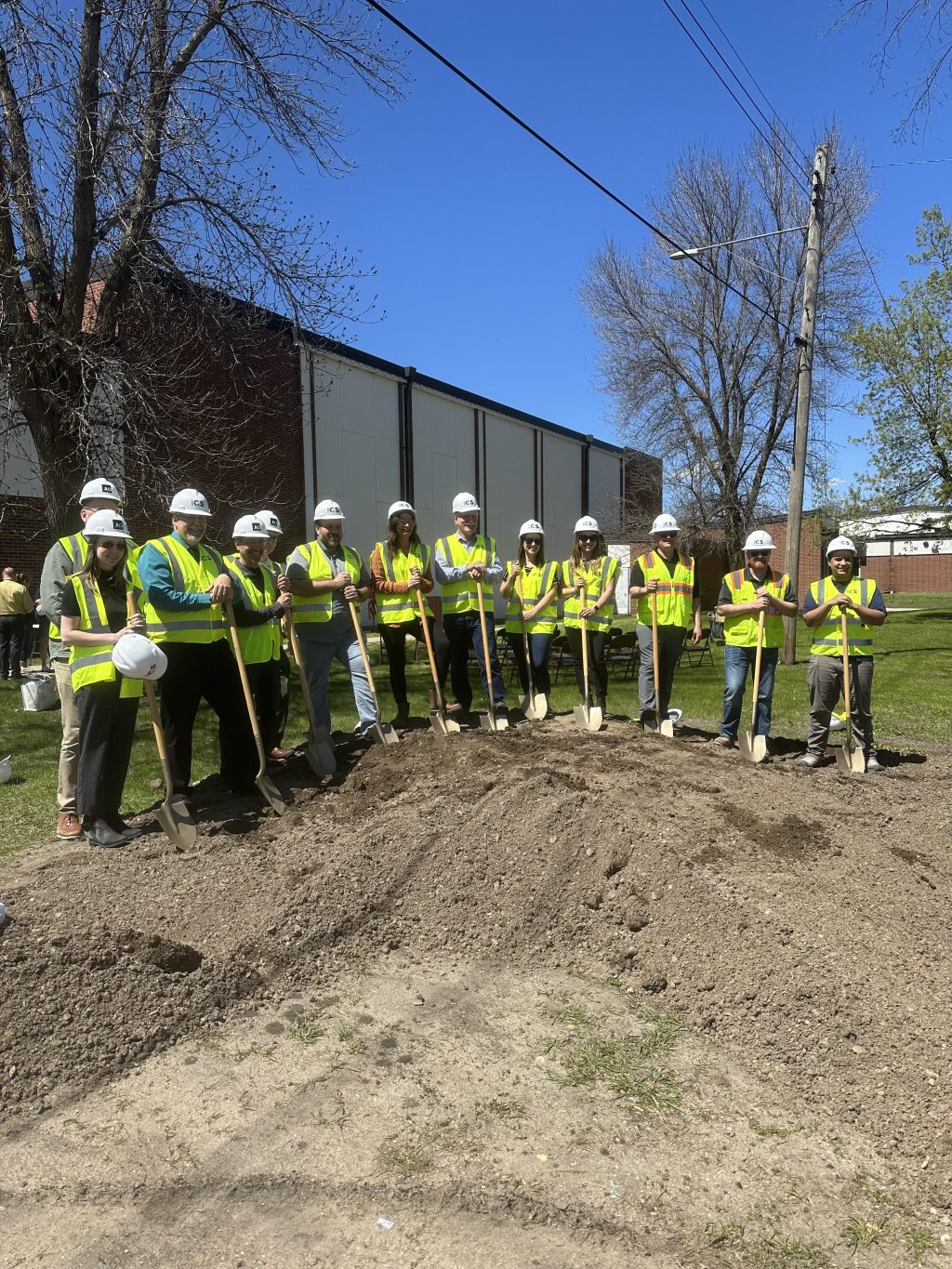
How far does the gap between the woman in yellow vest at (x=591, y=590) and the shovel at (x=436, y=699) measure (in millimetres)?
1354

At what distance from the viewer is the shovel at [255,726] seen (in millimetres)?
5637

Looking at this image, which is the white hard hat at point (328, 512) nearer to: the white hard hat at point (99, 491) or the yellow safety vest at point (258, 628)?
the yellow safety vest at point (258, 628)

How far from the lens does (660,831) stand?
499 centimetres

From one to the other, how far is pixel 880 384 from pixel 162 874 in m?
20.2

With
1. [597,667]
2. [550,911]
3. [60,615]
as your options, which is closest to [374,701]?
[597,667]

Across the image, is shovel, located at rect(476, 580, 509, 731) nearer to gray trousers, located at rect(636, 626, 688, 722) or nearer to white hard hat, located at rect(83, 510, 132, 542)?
gray trousers, located at rect(636, 626, 688, 722)

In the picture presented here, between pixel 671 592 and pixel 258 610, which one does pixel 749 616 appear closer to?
pixel 671 592

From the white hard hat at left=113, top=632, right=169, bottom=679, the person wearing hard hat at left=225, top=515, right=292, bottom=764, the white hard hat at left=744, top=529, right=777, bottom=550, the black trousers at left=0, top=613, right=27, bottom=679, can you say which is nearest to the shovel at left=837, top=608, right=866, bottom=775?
the white hard hat at left=744, top=529, right=777, bottom=550

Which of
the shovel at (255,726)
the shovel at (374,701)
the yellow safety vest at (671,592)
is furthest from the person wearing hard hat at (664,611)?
the shovel at (255,726)

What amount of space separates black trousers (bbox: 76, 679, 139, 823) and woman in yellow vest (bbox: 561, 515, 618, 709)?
13.4 ft

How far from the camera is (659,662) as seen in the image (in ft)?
25.9

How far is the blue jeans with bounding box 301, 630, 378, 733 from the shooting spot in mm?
6855

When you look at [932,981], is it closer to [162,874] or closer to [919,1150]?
[919,1150]

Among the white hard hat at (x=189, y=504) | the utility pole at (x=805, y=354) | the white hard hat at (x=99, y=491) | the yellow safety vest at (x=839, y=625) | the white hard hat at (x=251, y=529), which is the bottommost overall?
the yellow safety vest at (x=839, y=625)
